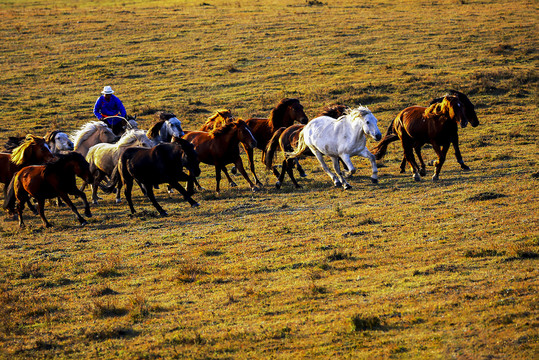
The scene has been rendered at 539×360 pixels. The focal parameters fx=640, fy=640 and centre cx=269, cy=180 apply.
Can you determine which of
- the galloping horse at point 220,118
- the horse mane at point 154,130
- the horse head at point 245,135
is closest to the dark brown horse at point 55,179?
the horse mane at point 154,130

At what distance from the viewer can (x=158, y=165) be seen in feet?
44.4

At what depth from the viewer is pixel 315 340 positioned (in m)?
6.88

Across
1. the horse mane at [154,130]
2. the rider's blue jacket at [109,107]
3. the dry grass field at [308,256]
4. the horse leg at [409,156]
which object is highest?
the rider's blue jacket at [109,107]

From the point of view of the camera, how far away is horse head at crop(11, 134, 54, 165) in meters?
15.2

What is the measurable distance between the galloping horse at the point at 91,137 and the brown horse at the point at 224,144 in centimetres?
282

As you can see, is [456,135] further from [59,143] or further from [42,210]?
[59,143]

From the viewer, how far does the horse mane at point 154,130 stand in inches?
623

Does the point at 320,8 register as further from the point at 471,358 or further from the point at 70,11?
the point at 471,358

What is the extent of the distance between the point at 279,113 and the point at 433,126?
4.39m

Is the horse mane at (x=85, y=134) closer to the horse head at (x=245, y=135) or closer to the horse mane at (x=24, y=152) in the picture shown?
the horse mane at (x=24, y=152)

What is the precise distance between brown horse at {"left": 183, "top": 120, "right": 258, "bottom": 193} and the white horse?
120 cm

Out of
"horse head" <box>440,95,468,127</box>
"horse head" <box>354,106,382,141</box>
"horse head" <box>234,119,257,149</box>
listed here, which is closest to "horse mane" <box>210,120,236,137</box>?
"horse head" <box>234,119,257,149</box>

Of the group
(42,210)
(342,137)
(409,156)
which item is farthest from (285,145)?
(42,210)

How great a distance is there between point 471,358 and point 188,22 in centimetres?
4150
